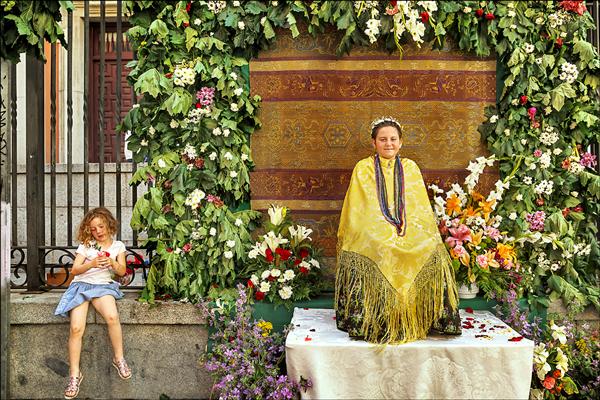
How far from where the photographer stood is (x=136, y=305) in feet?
15.0

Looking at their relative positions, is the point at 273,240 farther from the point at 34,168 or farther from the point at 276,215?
the point at 34,168

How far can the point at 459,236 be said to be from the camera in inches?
176

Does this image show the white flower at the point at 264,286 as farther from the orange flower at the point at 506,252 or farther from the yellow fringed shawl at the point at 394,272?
the orange flower at the point at 506,252

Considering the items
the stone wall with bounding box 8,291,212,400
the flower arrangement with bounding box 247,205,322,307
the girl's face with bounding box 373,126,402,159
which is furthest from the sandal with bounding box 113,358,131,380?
the girl's face with bounding box 373,126,402,159

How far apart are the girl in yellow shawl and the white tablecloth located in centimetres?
12

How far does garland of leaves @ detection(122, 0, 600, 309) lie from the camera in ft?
15.1

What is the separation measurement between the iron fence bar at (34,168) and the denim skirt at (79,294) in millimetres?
698

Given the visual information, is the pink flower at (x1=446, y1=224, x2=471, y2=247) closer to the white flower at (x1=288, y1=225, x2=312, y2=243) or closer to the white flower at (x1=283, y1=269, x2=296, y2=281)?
the white flower at (x1=288, y1=225, x2=312, y2=243)

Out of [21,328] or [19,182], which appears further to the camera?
[19,182]

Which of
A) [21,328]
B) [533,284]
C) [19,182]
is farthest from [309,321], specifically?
[19,182]

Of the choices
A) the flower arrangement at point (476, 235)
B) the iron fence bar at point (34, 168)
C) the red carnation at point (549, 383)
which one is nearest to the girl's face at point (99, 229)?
the iron fence bar at point (34, 168)

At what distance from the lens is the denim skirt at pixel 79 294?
4.31m

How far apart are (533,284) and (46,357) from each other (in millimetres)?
3781

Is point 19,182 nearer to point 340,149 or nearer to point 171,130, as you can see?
point 171,130
